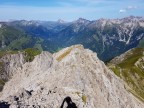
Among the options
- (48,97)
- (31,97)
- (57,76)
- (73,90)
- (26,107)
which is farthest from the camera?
(57,76)

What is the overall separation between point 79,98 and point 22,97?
81.0 ft

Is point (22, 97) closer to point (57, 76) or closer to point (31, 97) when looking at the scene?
point (31, 97)

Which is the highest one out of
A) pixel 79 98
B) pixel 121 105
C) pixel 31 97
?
pixel 31 97

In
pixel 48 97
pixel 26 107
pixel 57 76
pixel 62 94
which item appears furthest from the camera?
pixel 57 76

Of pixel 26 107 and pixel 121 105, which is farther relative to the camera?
pixel 121 105

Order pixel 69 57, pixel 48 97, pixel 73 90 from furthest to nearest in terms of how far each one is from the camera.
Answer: pixel 69 57 < pixel 73 90 < pixel 48 97

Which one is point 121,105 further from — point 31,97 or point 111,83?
point 31,97

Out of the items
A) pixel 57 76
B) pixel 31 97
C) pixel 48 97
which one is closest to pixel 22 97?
pixel 31 97

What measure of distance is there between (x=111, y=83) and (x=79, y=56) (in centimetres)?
1832

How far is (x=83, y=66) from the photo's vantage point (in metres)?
127

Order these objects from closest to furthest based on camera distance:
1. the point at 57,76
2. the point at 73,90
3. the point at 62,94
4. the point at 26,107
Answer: the point at 26,107 < the point at 62,94 < the point at 73,90 < the point at 57,76

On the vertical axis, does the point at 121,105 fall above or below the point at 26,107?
below

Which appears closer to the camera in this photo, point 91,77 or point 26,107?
point 26,107

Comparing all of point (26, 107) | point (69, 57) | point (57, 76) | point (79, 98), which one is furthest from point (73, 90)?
point (26, 107)
